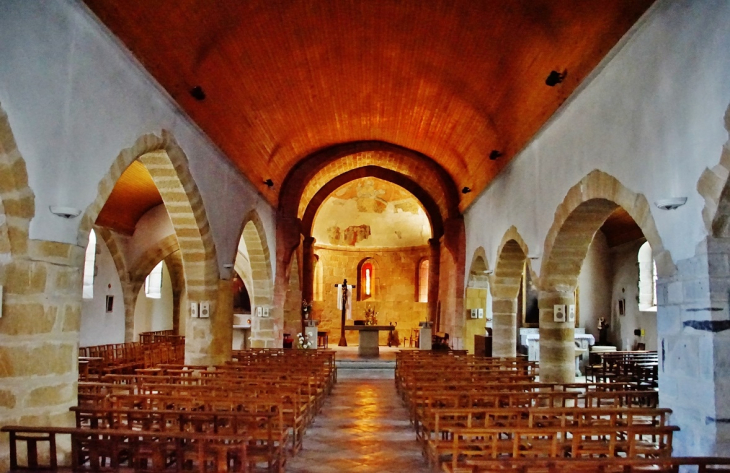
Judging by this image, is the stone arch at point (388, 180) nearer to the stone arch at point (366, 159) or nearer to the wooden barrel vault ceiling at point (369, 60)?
the stone arch at point (366, 159)

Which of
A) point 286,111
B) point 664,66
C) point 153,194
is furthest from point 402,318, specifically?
point 664,66

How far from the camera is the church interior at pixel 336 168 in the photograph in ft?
18.4

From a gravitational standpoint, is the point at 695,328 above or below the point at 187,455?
above

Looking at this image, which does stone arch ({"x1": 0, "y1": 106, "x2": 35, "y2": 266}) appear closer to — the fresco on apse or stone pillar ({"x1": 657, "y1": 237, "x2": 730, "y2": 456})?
stone pillar ({"x1": 657, "y1": 237, "x2": 730, "y2": 456})

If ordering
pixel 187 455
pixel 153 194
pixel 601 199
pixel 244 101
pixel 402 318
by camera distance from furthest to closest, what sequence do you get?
1. pixel 402 318
2. pixel 153 194
3. pixel 244 101
4. pixel 601 199
5. pixel 187 455

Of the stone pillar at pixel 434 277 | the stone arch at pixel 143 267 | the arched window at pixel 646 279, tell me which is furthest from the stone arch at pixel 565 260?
the stone arch at pixel 143 267

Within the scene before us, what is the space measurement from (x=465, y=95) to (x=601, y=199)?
13.2 feet

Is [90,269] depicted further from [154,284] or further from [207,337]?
[207,337]

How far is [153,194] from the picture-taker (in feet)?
53.7

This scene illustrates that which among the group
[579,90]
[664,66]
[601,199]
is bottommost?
[601,199]

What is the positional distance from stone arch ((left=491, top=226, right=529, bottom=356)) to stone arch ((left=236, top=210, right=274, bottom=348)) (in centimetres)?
611

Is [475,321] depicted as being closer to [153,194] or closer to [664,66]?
[153,194]

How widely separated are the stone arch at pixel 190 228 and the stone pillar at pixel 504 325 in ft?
21.1

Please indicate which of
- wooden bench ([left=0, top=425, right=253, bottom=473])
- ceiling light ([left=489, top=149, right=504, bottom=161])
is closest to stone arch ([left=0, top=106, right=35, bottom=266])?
wooden bench ([left=0, top=425, right=253, bottom=473])
